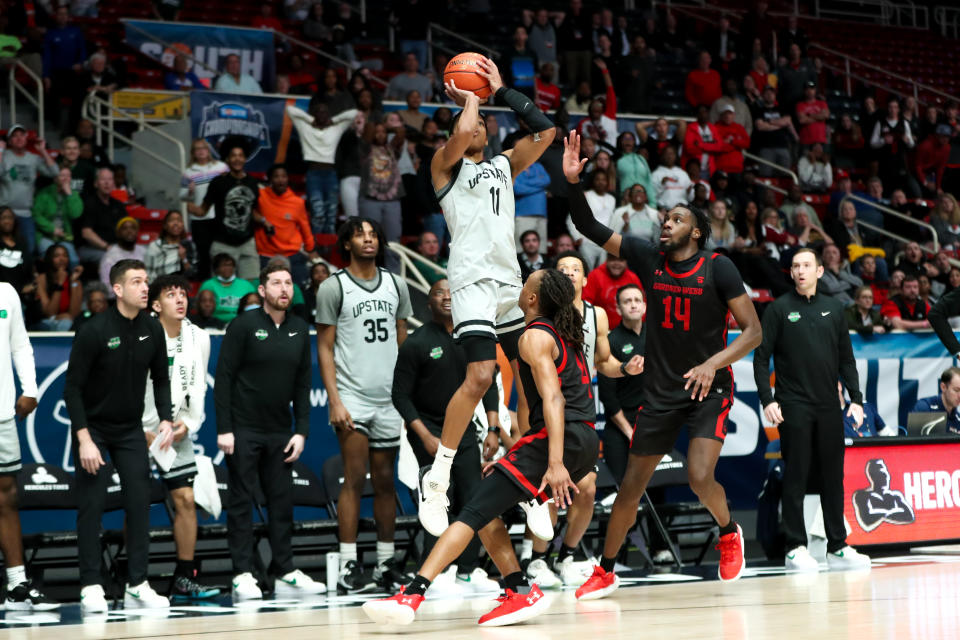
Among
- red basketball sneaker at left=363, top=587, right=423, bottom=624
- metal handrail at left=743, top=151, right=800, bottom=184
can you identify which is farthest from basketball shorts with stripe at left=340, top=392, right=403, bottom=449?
metal handrail at left=743, top=151, right=800, bottom=184

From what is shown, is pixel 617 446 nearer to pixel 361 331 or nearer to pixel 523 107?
pixel 361 331

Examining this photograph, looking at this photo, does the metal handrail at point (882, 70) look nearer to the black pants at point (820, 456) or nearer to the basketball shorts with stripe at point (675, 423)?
the black pants at point (820, 456)

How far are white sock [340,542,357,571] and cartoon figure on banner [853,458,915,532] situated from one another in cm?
417

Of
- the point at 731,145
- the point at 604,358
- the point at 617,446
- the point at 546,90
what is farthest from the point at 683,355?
the point at 731,145

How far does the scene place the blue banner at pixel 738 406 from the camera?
31.2 feet

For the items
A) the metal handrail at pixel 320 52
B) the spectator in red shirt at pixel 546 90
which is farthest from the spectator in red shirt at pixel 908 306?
the metal handrail at pixel 320 52

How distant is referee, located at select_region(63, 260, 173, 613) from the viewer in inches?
307

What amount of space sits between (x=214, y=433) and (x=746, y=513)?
192 inches

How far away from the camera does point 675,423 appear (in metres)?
7.35

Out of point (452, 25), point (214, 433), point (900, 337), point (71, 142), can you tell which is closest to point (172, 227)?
point (71, 142)

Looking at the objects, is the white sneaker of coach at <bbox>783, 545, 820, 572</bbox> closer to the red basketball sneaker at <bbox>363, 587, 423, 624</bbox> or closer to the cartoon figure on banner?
the cartoon figure on banner

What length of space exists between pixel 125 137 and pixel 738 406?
841cm

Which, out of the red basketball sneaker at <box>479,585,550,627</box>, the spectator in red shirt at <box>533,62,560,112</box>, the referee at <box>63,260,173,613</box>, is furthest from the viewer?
the spectator in red shirt at <box>533,62,560,112</box>

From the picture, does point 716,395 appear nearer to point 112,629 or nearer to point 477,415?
point 477,415
